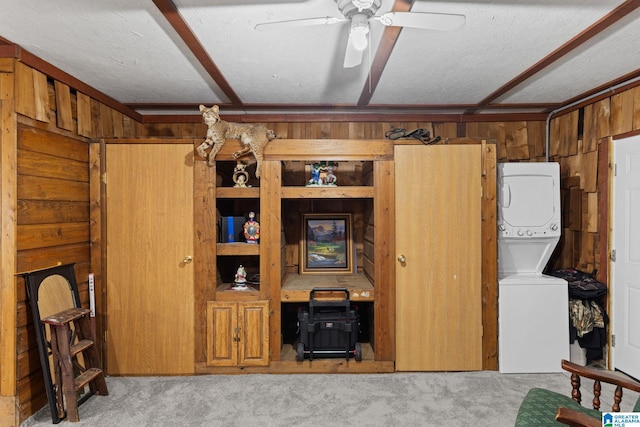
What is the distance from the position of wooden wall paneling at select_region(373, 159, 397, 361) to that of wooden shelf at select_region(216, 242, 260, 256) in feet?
3.55

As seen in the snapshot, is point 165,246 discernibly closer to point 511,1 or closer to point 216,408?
point 216,408

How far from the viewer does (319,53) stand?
2.57m

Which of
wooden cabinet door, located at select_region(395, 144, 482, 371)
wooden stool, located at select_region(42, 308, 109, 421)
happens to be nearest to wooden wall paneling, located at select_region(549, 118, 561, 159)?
wooden cabinet door, located at select_region(395, 144, 482, 371)

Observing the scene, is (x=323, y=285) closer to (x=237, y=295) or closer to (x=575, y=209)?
(x=237, y=295)

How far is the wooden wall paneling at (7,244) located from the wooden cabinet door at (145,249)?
0.79 m

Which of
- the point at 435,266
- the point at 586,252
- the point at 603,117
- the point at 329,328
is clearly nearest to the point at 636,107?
the point at 603,117

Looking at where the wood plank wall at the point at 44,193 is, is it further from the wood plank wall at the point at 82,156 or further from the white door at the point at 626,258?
the white door at the point at 626,258

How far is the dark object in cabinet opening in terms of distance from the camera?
10.5 feet

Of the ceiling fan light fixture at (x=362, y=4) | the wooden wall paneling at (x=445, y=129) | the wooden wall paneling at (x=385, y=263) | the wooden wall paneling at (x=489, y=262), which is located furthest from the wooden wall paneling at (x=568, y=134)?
the ceiling fan light fixture at (x=362, y=4)

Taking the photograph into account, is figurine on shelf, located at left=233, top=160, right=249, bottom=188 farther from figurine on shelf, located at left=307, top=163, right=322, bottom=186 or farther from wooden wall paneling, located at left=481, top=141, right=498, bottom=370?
wooden wall paneling, located at left=481, top=141, right=498, bottom=370

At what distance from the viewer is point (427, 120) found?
414cm

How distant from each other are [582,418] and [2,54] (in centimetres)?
367

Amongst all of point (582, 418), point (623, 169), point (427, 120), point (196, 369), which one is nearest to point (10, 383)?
point (196, 369)

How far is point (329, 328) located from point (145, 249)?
5.67 feet
